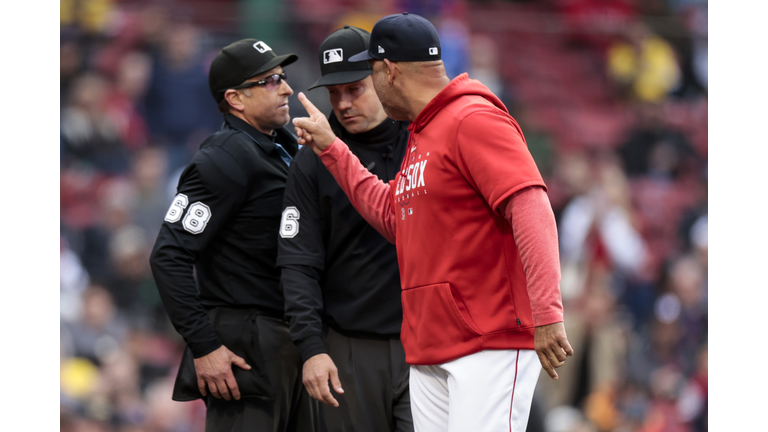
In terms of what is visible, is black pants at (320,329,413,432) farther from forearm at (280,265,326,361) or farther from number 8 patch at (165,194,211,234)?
number 8 patch at (165,194,211,234)

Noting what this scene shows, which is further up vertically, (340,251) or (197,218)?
(197,218)

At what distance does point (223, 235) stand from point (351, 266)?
0.54 metres

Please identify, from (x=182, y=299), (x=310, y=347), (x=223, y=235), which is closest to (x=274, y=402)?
(x=310, y=347)

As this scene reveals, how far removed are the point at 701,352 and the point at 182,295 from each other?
215 inches

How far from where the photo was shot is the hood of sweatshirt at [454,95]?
226 centimetres

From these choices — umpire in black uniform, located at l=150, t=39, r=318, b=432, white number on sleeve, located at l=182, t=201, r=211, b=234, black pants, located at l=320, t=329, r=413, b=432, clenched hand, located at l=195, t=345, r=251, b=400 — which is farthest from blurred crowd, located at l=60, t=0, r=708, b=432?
white number on sleeve, located at l=182, t=201, r=211, b=234

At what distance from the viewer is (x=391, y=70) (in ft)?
7.73

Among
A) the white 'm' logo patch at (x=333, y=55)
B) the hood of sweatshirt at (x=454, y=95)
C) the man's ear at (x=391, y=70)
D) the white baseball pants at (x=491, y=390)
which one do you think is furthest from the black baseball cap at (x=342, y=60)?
the white baseball pants at (x=491, y=390)

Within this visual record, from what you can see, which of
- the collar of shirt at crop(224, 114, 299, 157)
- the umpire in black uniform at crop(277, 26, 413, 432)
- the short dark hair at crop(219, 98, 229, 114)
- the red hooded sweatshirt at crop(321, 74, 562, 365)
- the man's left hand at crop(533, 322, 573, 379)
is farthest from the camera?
the short dark hair at crop(219, 98, 229, 114)

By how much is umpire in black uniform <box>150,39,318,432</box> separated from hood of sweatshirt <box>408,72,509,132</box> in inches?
35.3

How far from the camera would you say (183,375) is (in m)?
2.82

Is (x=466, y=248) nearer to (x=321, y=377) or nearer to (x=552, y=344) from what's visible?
(x=552, y=344)

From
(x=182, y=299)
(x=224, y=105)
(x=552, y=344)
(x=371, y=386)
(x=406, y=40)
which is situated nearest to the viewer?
(x=552, y=344)

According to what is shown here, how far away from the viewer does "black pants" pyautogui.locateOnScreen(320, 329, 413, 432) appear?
280 cm
